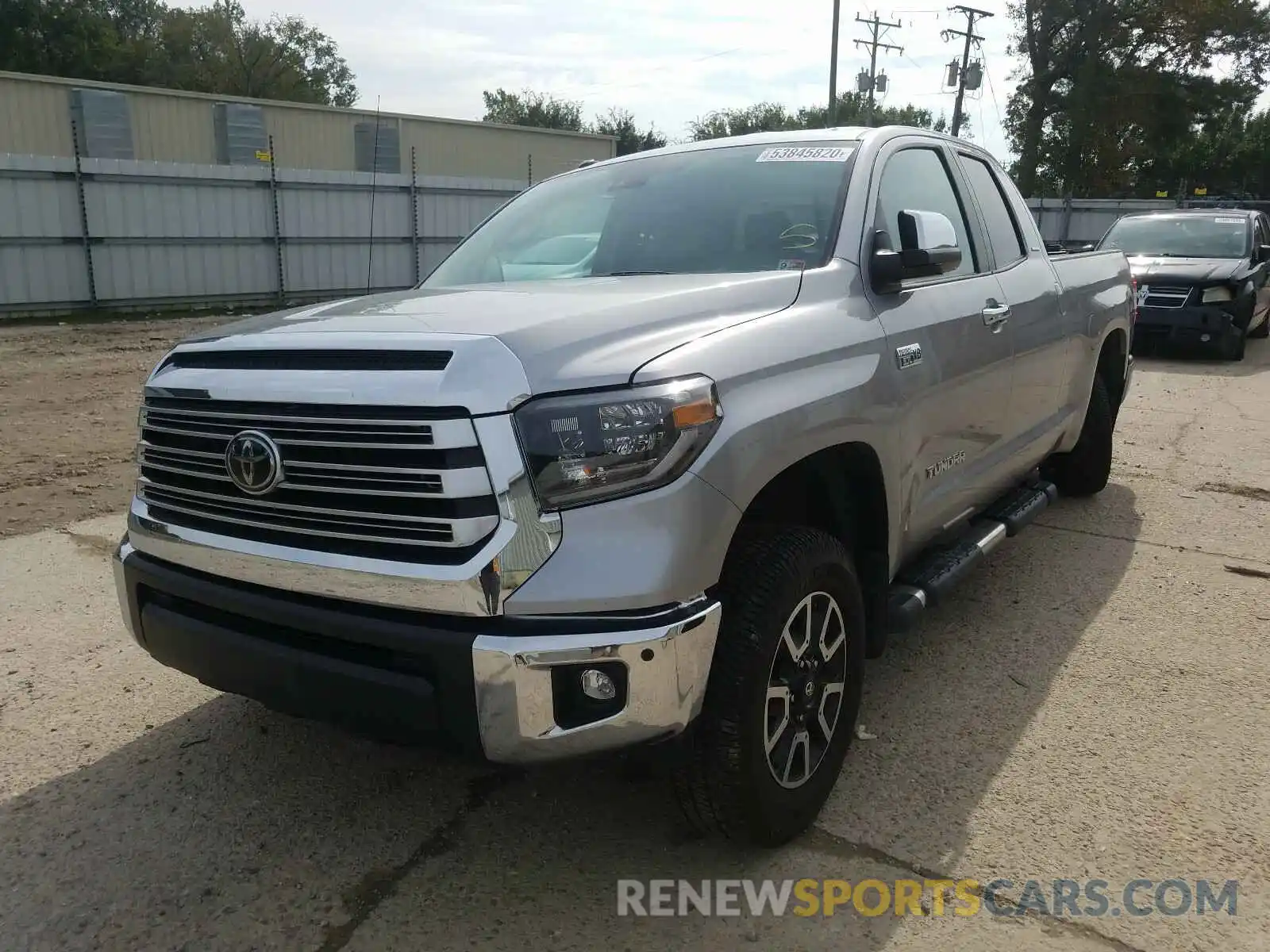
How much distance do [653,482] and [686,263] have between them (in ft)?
4.19

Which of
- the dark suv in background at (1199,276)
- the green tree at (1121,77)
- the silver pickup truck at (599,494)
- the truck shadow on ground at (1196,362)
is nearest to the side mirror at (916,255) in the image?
the silver pickup truck at (599,494)

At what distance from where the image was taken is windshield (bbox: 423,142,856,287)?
3172 mm

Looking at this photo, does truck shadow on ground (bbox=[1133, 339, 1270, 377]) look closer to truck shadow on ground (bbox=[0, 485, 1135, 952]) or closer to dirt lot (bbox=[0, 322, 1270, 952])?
dirt lot (bbox=[0, 322, 1270, 952])

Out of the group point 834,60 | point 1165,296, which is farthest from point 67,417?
point 834,60

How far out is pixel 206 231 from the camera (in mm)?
15305

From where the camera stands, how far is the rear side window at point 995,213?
4215 millimetres

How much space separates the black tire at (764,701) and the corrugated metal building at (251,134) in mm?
16594

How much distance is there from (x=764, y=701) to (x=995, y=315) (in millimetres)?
2037

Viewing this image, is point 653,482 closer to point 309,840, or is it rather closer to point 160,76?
point 309,840

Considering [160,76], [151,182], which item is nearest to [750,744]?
[151,182]

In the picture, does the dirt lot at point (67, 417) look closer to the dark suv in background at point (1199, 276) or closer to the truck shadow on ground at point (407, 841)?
the truck shadow on ground at point (407, 841)

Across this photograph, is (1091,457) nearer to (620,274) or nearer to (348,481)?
(620,274)

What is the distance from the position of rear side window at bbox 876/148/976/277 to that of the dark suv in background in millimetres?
8096

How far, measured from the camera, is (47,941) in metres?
2.27
